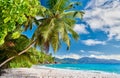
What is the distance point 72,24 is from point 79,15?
106cm

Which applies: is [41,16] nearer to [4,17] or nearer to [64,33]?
[64,33]

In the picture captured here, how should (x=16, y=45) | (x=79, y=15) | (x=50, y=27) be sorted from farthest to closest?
(x=16, y=45) → (x=79, y=15) → (x=50, y=27)

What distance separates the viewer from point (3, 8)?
10.6 m

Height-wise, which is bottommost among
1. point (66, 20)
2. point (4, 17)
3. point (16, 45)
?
point (4, 17)

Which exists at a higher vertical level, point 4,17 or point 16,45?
point 16,45

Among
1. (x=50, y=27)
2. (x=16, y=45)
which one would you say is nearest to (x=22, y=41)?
(x=16, y=45)

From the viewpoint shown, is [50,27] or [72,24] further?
[72,24]

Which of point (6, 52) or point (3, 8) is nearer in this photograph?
point (3, 8)

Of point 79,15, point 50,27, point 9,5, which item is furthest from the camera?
point 79,15

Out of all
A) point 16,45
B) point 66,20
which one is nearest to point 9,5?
point 66,20

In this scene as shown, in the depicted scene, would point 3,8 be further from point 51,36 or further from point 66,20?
point 66,20

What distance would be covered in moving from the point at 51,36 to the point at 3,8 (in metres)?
11.6

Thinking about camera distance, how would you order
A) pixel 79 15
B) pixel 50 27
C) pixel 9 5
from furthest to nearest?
pixel 79 15
pixel 50 27
pixel 9 5

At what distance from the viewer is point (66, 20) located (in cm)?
2348
